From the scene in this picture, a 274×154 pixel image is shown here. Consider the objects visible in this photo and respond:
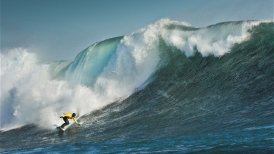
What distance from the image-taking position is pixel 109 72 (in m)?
26.8

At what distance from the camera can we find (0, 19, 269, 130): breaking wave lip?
2367 centimetres

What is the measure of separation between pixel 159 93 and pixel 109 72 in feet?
21.1

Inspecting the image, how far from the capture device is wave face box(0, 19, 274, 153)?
1341 centimetres

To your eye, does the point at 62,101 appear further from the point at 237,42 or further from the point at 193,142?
the point at 193,142

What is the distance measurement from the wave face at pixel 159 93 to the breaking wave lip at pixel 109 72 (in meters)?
0.06

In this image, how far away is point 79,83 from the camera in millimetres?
27859

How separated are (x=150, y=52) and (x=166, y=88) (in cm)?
523

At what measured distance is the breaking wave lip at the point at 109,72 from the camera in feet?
77.7

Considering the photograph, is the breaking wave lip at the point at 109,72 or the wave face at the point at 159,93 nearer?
the wave face at the point at 159,93

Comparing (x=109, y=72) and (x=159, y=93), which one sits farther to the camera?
(x=109, y=72)

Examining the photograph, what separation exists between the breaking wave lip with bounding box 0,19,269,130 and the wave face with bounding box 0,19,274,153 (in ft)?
0.21

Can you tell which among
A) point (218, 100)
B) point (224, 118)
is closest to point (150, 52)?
point (218, 100)

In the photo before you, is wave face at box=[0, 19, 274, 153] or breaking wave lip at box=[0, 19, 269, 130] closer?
wave face at box=[0, 19, 274, 153]

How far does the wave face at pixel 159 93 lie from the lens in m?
13.4
